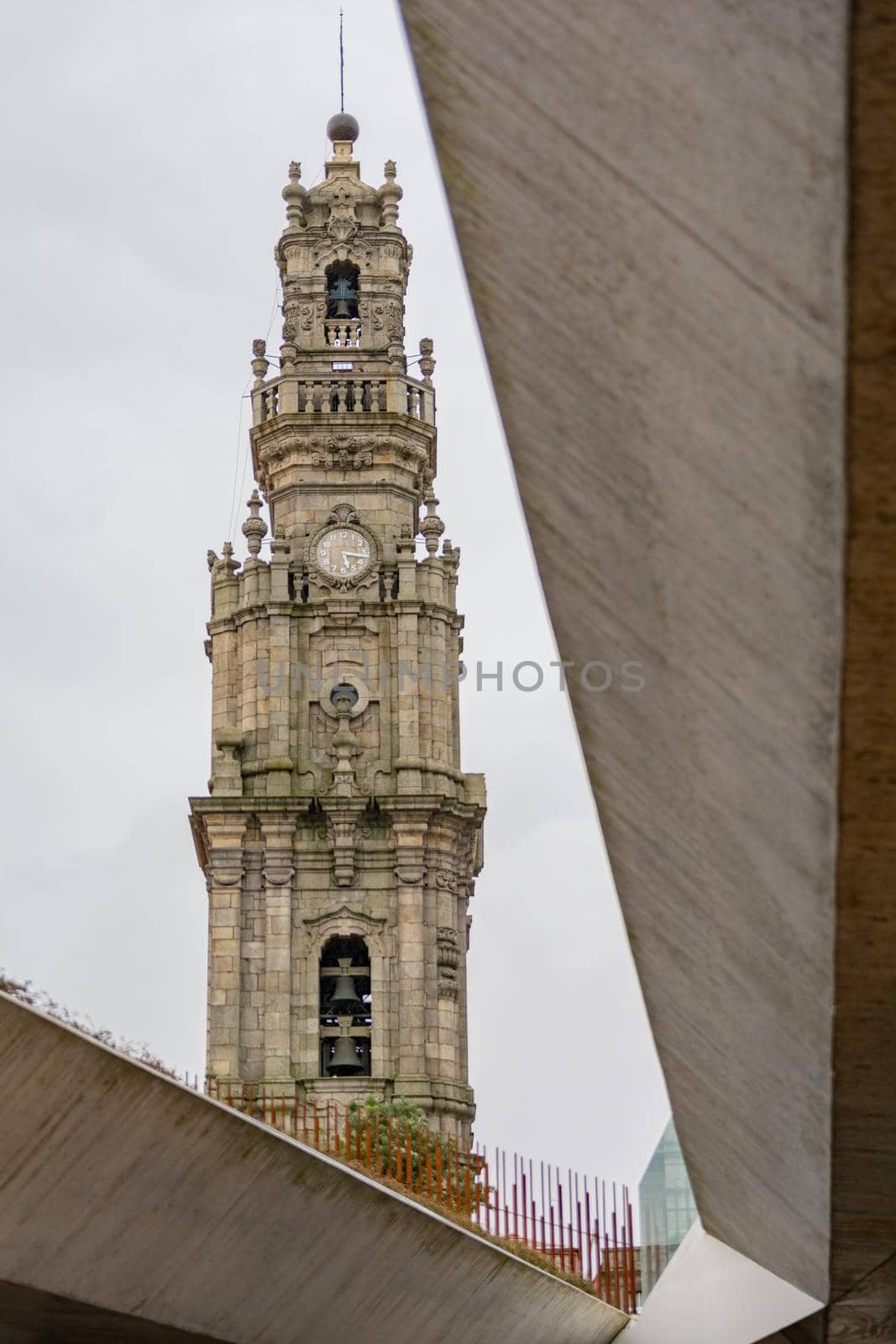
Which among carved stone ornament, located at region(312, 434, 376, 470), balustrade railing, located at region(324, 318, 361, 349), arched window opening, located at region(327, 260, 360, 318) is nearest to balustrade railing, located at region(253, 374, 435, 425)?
carved stone ornament, located at region(312, 434, 376, 470)

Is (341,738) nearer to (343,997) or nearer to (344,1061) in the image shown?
(343,997)

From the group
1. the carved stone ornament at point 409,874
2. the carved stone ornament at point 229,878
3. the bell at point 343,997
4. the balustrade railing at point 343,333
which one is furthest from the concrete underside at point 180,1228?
the balustrade railing at point 343,333

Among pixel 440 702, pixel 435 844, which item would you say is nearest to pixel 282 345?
pixel 440 702

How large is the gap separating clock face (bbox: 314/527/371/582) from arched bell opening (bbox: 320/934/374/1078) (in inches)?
299

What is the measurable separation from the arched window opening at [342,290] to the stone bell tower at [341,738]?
67 millimetres

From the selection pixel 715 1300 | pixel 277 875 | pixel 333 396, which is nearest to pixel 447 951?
pixel 277 875

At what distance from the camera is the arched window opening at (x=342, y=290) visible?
157 ft

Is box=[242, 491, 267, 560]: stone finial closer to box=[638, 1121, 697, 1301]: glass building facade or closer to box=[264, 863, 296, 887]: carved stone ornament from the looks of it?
box=[264, 863, 296, 887]: carved stone ornament

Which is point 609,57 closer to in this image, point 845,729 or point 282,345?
point 845,729

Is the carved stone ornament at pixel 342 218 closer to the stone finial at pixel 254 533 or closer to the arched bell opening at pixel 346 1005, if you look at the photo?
the stone finial at pixel 254 533

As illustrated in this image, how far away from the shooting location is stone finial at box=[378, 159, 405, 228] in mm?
48000

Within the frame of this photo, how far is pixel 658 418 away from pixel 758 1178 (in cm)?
606

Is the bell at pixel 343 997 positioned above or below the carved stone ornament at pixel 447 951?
below

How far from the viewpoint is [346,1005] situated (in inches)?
1634
